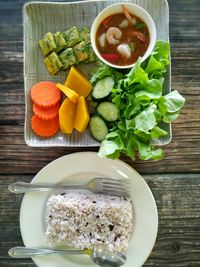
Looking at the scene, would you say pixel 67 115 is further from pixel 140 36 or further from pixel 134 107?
pixel 140 36

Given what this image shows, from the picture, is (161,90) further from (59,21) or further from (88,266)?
(88,266)

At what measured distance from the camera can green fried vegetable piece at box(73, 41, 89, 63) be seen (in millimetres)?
1698

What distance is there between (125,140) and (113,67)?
0.24m

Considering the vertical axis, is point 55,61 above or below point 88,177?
above

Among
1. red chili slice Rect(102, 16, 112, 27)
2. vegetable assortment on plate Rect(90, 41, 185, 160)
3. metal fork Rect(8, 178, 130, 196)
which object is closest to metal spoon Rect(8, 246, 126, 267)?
metal fork Rect(8, 178, 130, 196)

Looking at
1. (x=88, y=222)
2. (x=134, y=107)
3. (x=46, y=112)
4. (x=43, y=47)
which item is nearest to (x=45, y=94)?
(x=46, y=112)

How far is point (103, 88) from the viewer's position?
1639 millimetres

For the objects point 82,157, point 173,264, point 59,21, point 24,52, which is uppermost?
point 59,21

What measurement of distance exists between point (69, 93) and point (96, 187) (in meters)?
0.32

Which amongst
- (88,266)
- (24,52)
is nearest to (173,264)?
(88,266)

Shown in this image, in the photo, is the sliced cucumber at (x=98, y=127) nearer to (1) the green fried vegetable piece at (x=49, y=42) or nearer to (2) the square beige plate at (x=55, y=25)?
(2) the square beige plate at (x=55, y=25)

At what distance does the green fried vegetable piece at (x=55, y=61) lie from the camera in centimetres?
171

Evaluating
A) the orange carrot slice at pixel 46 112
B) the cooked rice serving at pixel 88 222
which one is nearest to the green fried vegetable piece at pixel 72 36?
the orange carrot slice at pixel 46 112

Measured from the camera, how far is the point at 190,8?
71.2 inches
